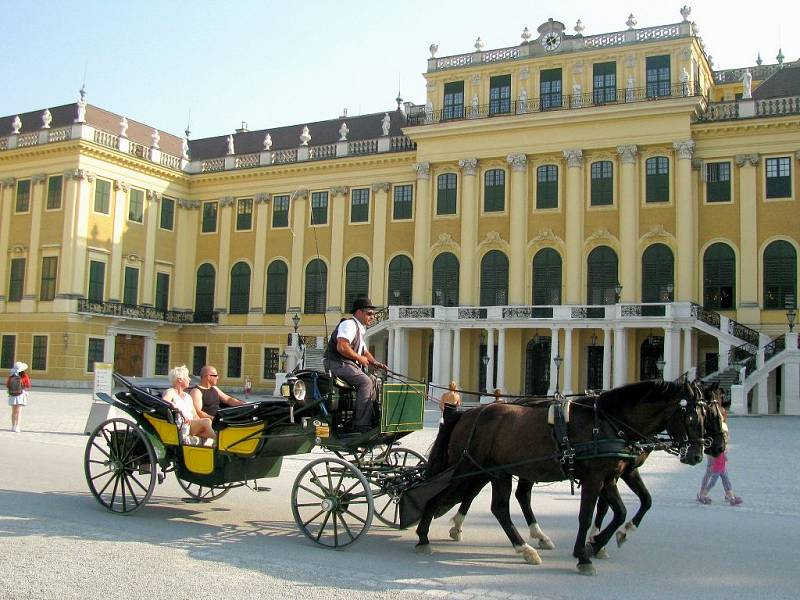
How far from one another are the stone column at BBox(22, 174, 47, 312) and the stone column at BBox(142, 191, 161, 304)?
5.29 meters

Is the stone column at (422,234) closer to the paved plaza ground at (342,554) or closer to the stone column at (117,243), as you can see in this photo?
the stone column at (117,243)

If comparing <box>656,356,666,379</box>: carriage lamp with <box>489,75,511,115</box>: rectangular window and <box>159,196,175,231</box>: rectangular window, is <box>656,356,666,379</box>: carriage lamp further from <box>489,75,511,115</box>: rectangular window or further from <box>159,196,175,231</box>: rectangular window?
<box>159,196,175,231</box>: rectangular window

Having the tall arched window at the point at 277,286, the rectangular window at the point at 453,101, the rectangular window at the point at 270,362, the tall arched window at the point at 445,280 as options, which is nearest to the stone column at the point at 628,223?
the tall arched window at the point at 445,280

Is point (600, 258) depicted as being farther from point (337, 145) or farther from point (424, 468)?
point (424, 468)

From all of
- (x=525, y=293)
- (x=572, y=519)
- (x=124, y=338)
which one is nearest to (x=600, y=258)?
(x=525, y=293)

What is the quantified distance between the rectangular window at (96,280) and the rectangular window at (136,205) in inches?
126

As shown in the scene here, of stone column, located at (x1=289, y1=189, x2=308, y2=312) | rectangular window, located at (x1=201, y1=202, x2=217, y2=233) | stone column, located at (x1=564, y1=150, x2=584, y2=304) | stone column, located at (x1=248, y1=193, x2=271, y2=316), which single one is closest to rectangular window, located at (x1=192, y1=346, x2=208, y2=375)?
stone column, located at (x1=248, y1=193, x2=271, y2=316)

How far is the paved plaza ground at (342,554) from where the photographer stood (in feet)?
22.0

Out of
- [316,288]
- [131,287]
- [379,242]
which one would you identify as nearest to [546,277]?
[379,242]

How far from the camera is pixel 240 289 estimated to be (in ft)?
156

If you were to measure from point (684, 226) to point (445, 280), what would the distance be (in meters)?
11.2

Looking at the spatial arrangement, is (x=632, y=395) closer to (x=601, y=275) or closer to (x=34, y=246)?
(x=601, y=275)

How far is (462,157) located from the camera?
134 feet

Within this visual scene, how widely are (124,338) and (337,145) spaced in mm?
15259
